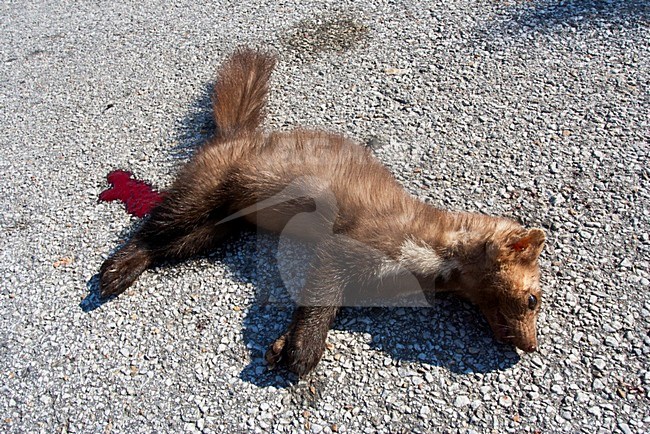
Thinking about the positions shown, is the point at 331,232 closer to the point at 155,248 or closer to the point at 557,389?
the point at 155,248

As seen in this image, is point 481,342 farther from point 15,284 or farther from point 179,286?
point 15,284

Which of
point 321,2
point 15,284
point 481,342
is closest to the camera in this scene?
point 481,342

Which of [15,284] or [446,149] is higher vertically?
[446,149]

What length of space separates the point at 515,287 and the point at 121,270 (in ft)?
9.85

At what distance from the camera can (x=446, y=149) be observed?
17.0ft

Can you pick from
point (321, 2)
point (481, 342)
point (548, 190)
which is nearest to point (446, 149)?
point (548, 190)

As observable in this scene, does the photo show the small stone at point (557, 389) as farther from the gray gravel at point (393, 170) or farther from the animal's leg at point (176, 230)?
the animal's leg at point (176, 230)

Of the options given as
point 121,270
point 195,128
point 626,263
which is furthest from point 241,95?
point 626,263

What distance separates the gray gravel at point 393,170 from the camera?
145 inches

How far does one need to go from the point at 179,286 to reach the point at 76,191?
1730 mm

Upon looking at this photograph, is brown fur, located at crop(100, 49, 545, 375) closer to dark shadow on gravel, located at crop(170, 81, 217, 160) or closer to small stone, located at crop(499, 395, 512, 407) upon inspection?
small stone, located at crop(499, 395, 512, 407)

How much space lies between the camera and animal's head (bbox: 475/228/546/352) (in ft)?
12.1

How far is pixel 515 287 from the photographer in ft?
12.3

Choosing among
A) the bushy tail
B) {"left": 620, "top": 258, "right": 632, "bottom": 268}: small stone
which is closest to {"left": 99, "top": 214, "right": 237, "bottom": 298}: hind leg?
the bushy tail
